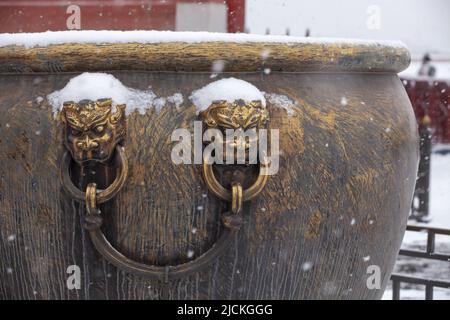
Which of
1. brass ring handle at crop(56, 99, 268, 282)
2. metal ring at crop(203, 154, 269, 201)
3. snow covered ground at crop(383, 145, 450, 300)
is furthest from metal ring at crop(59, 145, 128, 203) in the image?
snow covered ground at crop(383, 145, 450, 300)

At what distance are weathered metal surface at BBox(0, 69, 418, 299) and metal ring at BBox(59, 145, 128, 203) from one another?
0.02 m

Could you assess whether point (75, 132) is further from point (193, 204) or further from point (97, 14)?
point (97, 14)

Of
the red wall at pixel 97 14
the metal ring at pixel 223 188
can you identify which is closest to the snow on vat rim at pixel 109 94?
the metal ring at pixel 223 188

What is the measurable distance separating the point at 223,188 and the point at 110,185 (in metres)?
0.19

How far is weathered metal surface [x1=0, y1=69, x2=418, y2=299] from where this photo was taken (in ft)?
4.33

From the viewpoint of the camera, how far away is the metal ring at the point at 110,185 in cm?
129

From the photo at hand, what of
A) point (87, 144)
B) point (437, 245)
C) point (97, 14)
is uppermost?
point (97, 14)

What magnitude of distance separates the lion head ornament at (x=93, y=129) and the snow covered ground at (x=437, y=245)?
81.7 inches

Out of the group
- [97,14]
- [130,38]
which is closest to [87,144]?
[130,38]

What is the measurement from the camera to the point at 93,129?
4.23 feet

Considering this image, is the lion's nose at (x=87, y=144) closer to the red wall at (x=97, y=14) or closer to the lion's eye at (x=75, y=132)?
the lion's eye at (x=75, y=132)

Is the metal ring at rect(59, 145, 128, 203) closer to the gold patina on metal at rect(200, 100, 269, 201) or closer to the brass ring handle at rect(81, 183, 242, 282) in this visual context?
the brass ring handle at rect(81, 183, 242, 282)

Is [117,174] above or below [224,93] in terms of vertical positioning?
below
